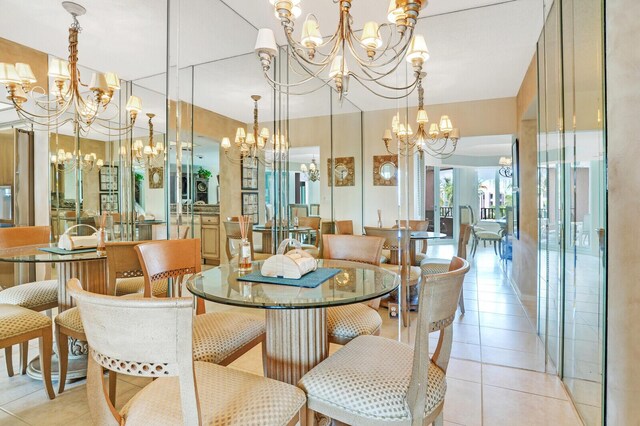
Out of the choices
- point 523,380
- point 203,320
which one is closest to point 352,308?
point 203,320

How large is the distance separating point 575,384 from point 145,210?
11.2ft

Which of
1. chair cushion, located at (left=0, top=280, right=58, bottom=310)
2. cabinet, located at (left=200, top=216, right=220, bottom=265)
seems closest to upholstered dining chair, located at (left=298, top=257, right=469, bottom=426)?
chair cushion, located at (left=0, top=280, right=58, bottom=310)

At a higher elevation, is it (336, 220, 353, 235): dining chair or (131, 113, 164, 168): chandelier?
(131, 113, 164, 168): chandelier

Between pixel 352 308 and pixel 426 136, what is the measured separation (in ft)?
5.71

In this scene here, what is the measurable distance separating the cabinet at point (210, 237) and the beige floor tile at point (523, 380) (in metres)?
2.49

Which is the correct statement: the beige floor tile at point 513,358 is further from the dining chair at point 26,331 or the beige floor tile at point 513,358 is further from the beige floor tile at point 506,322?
the dining chair at point 26,331

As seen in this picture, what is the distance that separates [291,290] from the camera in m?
1.36

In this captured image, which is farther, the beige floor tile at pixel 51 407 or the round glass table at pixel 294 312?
the beige floor tile at pixel 51 407

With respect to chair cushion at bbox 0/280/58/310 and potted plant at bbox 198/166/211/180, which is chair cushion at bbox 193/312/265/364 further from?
potted plant at bbox 198/166/211/180

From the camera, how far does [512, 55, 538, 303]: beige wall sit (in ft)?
9.65

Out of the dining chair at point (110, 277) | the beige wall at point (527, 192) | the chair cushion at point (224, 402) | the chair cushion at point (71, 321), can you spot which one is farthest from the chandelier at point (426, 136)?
the chair cushion at point (71, 321)

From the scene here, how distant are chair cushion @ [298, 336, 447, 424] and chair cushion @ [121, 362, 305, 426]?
0.09 metres

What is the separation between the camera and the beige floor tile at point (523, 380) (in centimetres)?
211

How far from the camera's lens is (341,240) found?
2.33 meters
